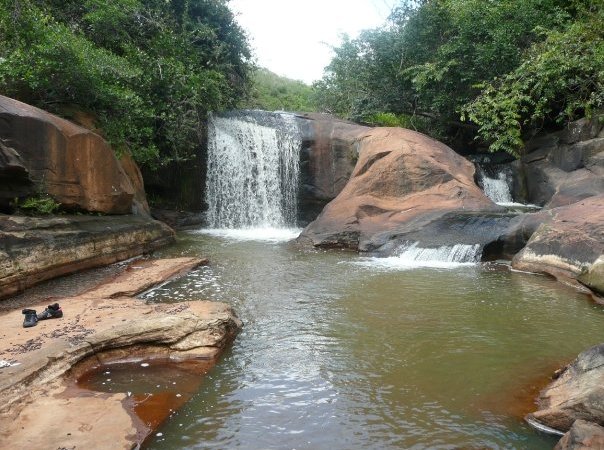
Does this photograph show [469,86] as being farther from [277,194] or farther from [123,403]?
[123,403]

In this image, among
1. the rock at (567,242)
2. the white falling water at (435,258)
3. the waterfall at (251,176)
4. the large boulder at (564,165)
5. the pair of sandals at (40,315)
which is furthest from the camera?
the waterfall at (251,176)

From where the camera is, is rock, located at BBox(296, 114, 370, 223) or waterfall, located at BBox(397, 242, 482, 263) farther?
rock, located at BBox(296, 114, 370, 223)

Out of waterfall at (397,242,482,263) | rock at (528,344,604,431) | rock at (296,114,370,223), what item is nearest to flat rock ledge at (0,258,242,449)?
rock at (528,344,604,431)

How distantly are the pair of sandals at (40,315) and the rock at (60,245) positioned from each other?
1.68 metres

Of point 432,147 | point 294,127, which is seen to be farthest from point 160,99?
A: point 432,147

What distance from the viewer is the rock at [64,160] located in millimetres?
8602

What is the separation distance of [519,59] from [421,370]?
44.7ft

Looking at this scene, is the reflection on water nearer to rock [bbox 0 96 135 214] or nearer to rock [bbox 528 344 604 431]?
rock [bbox 528 344 604 431]

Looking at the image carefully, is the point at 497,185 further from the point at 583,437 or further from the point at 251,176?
the point at 583,437

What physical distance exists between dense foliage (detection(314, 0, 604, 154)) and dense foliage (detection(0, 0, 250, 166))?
536cm

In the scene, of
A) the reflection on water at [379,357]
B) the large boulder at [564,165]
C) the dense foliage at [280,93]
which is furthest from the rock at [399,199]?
the dense foliage at [280,93]

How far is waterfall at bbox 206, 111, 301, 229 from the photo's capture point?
16469 mm

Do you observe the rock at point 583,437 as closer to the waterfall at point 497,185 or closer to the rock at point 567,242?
the rock at point 567,242

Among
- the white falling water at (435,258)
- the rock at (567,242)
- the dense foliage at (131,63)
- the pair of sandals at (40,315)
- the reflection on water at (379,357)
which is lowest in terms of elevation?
the reflection on water at (379,357)
